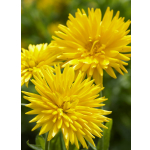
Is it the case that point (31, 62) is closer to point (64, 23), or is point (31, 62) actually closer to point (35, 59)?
point (35, 59)

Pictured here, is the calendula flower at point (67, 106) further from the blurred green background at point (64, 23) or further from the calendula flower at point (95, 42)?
the blurred green background at point (64, 23)

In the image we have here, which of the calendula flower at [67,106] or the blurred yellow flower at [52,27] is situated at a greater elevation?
the blurred yellow flower at [52,27]

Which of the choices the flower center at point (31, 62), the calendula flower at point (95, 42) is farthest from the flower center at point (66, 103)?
the flower center at point (31, 62)

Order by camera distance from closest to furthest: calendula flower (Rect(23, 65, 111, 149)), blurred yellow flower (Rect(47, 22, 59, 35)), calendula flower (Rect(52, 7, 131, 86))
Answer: calendula flower (Rect(23, 65, 111, 149)) → calendula flower (Rect(52, 7, 131, 86)) → blurred yellow flower (Rect(47, 22, 59, 35))

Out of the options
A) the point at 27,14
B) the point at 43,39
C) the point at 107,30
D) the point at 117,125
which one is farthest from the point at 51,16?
the point at 107,30

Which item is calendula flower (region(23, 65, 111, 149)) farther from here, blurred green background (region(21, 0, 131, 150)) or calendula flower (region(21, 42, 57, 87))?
blurred green background (region(21, 0, 131, 150))

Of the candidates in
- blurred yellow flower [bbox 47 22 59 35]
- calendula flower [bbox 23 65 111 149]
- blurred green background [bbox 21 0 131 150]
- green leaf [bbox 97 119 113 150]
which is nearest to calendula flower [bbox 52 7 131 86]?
calendula flower [bbox 23 65 111 149]
